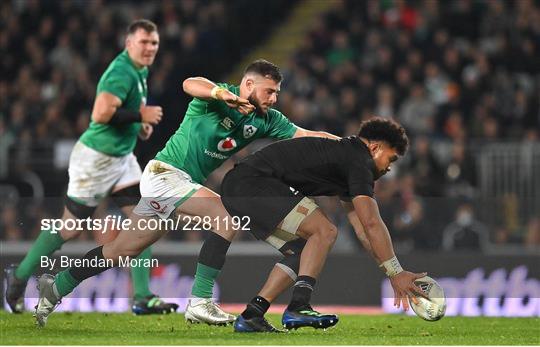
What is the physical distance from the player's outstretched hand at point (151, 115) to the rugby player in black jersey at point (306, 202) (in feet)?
5.12

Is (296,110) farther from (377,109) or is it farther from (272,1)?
(272,1)

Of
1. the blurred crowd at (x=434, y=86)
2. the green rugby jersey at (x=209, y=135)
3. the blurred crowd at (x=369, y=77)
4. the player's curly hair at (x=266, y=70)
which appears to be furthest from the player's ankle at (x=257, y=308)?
the blurred crowd at (x=434, y=86)

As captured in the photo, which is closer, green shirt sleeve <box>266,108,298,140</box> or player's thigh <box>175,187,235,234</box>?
player's thigh <box>175,187,235,234</box>

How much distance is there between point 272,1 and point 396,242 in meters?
9.78

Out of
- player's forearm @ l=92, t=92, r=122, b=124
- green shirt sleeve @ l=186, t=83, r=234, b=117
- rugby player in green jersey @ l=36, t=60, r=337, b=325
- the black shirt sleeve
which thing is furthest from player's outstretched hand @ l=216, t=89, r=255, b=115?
player's forearm @ l=92, t=92, r=122, b=124

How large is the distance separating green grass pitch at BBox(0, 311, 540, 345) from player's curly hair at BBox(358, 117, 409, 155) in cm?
144

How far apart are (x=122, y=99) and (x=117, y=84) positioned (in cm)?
14

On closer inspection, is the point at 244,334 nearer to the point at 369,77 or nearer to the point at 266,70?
the point at 266,70

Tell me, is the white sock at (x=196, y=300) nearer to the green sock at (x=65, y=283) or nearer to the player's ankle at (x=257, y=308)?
the player's ankle at (x=257, y=308)

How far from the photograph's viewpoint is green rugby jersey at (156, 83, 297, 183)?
32.6 ft

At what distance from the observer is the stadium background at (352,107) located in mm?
13977

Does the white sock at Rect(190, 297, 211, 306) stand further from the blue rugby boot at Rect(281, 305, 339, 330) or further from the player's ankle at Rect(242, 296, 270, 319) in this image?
the blue rugby boot at Rect(281, 305, 339, 330)

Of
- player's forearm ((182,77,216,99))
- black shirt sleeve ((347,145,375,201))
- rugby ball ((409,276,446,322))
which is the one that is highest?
player's forearm ((182,77,216,99))

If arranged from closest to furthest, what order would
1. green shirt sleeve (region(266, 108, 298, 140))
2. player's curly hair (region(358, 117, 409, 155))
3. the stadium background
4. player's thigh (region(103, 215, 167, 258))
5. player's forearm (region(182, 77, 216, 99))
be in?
player's curly hair (region(358, 117, 409, 155)) → player's forearm (region(182, 77, 216, 99)) → player's thigh (region(103, 215, 167, 258)) → green shirt sleeve (region(266, 108, 298, 140)) → the stadium background
